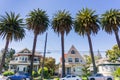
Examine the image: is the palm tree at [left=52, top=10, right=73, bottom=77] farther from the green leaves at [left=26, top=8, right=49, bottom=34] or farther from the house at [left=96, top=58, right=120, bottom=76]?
the house at [left=96, top=58, right=120, bottom=76]

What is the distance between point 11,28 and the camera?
157ft

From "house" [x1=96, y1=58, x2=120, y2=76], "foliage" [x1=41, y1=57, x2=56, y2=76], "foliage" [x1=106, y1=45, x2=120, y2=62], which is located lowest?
"house" [x1=96, y1=58, x2=120, y2=76]

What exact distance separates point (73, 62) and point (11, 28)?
1062 inches

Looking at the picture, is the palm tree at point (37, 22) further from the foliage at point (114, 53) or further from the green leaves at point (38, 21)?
the foliage at point (114, 53)

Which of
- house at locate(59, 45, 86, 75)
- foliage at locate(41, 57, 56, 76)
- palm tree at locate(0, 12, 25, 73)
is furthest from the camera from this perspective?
house at locate(59, 45, 86, 75)

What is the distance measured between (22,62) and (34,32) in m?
20.9

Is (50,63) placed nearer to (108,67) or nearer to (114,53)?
(108,67)

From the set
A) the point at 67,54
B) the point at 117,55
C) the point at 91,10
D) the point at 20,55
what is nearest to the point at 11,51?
the point at 20,55

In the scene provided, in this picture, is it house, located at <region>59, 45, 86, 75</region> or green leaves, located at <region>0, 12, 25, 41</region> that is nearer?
green leaves, located at <region>0, 12, 25, 41</region>

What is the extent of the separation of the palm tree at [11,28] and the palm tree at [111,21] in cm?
1918

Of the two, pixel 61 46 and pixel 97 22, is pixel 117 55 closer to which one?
pixel 97 22

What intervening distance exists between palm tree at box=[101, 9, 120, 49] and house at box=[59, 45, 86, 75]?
64.0 ft

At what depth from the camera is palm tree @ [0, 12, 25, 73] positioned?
157 feet

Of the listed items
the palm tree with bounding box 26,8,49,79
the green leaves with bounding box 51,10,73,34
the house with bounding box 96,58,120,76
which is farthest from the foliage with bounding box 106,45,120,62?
the palm tree with bounding box 26,8,49,79
